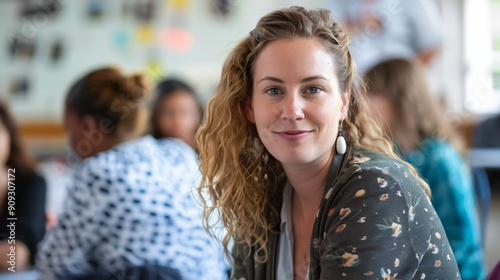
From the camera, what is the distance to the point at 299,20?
48.5 inches

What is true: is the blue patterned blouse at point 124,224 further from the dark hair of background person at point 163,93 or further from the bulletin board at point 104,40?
the bulletin board at point 104,40

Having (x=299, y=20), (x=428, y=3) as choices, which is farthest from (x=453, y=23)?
(x=299, y=20)

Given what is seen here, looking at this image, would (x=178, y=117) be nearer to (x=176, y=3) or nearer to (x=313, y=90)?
(x=313, y=90)

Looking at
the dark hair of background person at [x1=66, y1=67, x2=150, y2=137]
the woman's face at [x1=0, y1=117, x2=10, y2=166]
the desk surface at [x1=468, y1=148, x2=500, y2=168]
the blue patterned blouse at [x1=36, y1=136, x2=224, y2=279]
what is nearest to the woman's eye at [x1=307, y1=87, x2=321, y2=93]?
the blue patterned blouse at [x1=36, y1=136, x2=224, y2=279]

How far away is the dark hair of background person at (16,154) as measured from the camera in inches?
88.2

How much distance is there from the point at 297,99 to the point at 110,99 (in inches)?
34.4

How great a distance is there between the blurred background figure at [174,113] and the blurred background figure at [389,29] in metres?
1.43

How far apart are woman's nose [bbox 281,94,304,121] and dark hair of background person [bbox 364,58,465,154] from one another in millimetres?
1260

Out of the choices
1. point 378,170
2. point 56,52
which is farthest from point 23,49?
point 378,170

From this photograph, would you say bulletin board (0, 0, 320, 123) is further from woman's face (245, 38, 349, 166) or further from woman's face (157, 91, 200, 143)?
woman's face (245, 38, 349, 166)

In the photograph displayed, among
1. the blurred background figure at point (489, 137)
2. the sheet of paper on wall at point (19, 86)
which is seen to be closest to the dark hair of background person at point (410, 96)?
the blurred background figure at point (489, 137)

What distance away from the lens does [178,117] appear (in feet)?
9.65

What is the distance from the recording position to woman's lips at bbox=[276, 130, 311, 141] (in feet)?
3.97

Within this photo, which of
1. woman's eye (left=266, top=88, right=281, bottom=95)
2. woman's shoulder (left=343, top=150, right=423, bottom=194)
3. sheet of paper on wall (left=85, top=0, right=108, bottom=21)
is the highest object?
sheet of paper on wall (left=85, top=0, right=108, bottom=21)
